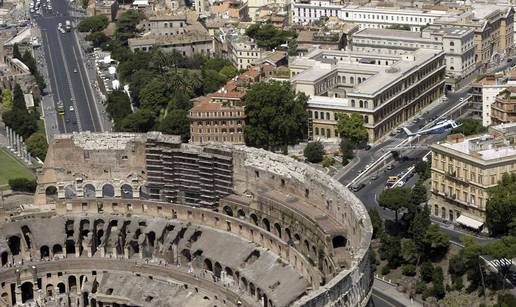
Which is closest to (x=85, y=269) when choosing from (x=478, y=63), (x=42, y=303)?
(x=42, y=303)

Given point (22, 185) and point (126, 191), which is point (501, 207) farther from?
point (22, 185)

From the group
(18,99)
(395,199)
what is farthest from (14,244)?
(18,99)

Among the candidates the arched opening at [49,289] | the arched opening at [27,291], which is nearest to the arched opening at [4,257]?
the arched opening at [27,291]

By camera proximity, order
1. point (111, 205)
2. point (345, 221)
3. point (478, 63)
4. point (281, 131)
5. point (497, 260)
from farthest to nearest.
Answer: point (478, 63)
point (281, 131)
point (111, 205)
point (497, 260)
point (345, 221)

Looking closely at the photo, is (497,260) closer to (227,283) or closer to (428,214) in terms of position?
(428,214)

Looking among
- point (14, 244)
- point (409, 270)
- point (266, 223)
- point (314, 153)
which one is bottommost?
point (409, 270)
